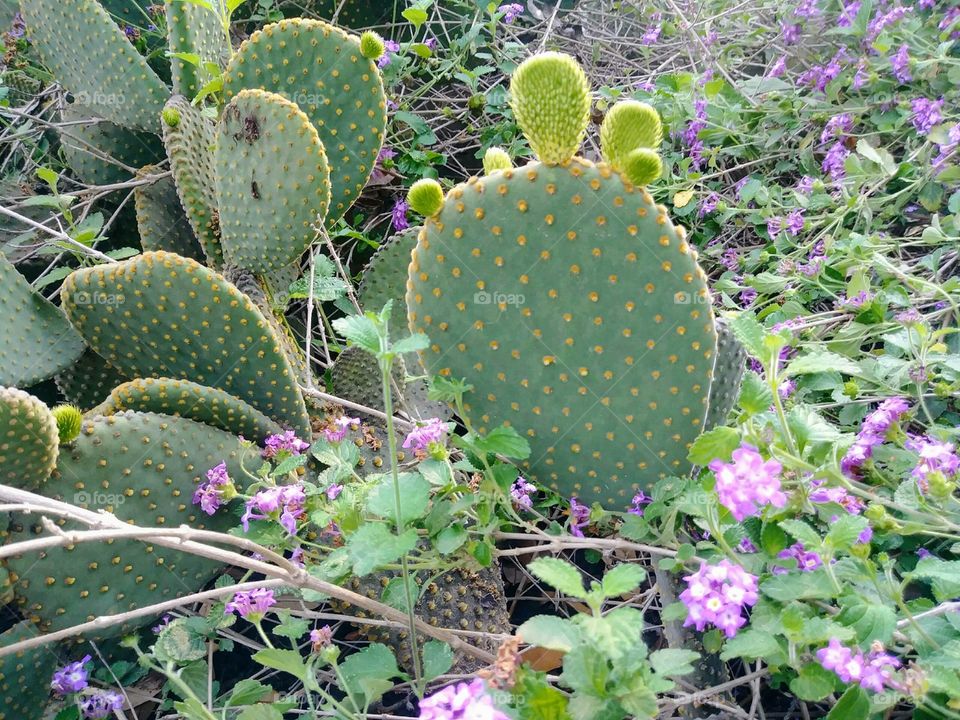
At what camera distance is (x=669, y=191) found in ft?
7.06

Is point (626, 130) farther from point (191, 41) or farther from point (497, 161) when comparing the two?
point (191, 41)

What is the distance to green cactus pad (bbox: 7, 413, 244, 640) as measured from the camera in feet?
4.05

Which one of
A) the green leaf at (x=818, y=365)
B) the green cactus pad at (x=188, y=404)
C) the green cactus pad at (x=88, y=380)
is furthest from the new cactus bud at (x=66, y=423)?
the green leaf at (x=818, y=365)

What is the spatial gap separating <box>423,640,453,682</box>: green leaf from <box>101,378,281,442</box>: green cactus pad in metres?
0.64

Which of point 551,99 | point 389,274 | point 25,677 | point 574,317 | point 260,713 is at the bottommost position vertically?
point 25,677

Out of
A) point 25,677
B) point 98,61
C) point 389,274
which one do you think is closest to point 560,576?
point 25,677

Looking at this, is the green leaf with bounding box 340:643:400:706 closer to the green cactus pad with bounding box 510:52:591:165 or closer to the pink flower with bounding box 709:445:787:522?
the pink flower with bounding box 709:445:787:522

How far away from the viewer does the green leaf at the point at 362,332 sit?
0.86 meters

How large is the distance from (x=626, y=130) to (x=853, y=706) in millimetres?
719

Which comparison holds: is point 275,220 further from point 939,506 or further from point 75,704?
point 939,506

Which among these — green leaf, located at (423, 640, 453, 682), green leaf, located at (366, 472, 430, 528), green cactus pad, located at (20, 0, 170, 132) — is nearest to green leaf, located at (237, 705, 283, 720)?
green leaf, located at (423, 640, 453, 682)

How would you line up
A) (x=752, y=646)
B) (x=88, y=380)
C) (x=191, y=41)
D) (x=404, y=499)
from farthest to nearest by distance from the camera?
(x=191, y=41) < (x=88, y=380) < (x=404, y=499) < (x=752, y=646)

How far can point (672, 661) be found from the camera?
2.57ft

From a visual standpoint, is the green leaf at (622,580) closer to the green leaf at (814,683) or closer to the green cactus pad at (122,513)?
the green leaf at (814,683)
